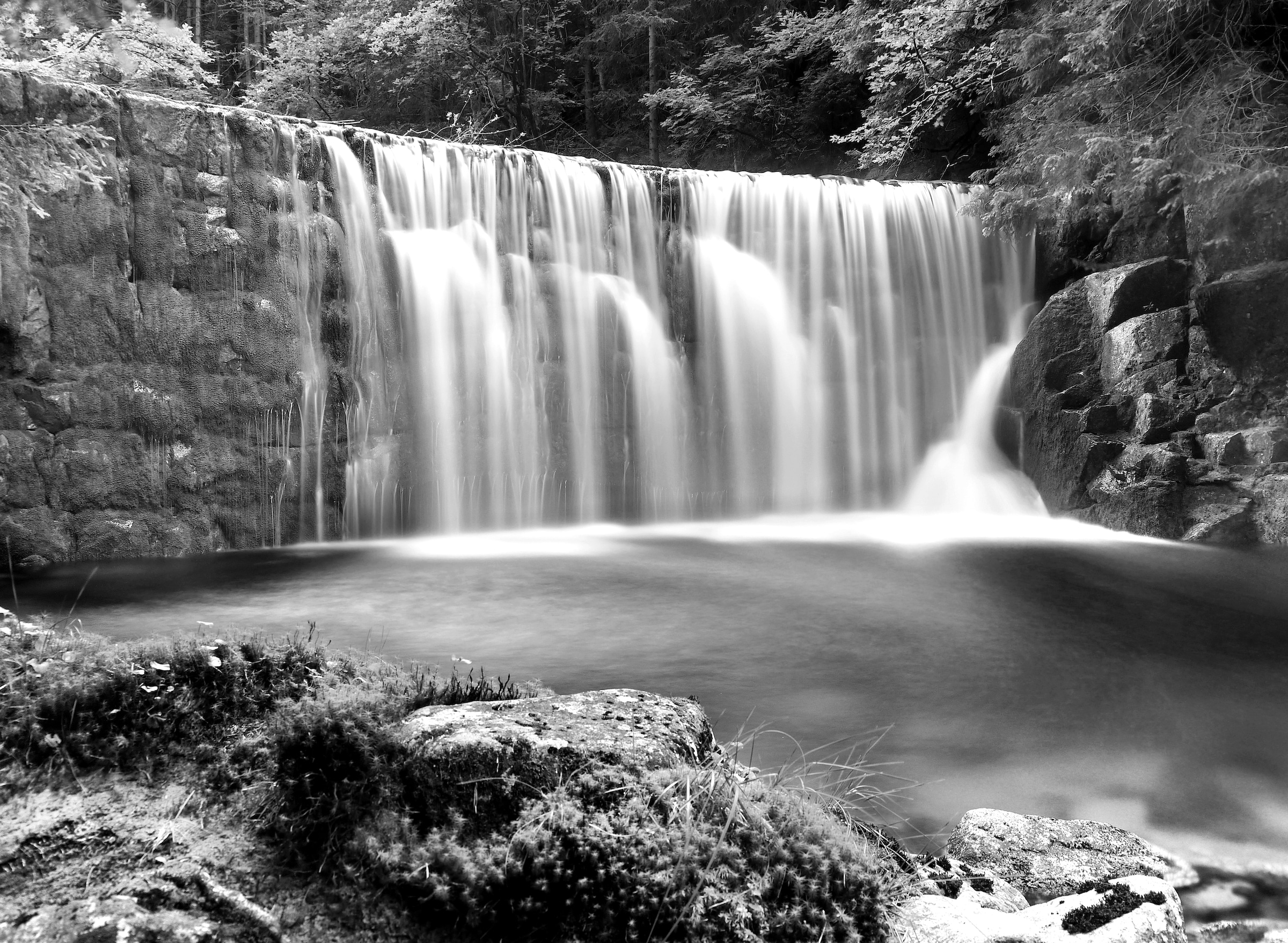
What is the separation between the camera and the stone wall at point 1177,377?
37.1 ft

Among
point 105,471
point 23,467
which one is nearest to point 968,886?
point 105,471

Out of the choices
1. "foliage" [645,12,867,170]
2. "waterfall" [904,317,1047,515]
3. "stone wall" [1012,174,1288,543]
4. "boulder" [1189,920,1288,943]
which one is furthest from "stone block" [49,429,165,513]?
"foliage" [645,12,867,170]

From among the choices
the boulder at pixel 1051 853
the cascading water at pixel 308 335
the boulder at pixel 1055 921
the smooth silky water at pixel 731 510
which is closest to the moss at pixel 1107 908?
the boulder at pixel 1055 921

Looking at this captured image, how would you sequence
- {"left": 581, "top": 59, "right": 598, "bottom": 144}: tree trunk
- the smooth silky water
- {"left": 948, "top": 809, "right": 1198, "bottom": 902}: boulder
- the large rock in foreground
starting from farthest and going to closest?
{"left": 581, "top": 59, "right": 598, "bottom": 144}: tree trunk → the smooth silky water → {"left": 948, "top": 809, "right": 1198, "bottom": 902}: boulder → the large rock in foreground

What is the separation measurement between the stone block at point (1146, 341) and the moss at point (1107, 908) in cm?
1134

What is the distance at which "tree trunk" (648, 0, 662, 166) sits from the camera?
69.9ft

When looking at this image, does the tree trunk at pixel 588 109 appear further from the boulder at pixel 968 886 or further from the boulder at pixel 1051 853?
the boulder at pixel 968 886

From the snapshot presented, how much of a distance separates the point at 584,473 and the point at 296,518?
424 cm

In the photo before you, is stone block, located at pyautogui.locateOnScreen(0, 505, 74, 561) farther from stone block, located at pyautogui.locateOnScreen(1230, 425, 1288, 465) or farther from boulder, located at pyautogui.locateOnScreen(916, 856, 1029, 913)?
stone block, located at pyautogui.locateOnScreen(1230, 425, 1288, 465)

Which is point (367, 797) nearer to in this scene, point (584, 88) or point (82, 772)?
point (82, 772)

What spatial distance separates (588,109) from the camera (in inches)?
935

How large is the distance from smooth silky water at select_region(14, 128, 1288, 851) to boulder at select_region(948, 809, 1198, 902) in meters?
0.47

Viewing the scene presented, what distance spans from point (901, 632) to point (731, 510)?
721 centimetres

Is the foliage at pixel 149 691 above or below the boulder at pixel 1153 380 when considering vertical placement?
below
